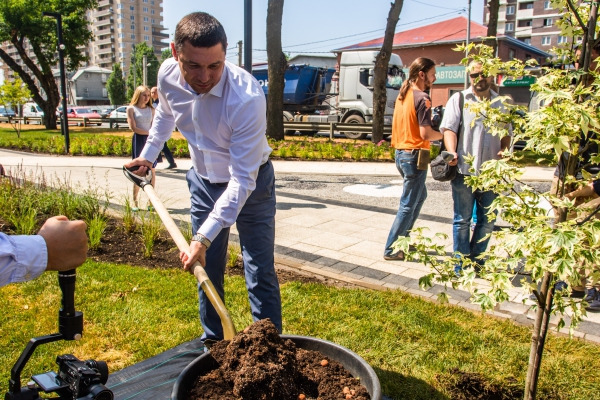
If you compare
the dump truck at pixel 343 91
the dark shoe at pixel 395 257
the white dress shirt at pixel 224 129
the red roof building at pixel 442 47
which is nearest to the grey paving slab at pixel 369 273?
the dark shoe at pixel 395 257

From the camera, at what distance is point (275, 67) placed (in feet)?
57.1

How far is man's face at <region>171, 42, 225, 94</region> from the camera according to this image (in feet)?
8.00

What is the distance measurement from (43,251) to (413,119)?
4.18m

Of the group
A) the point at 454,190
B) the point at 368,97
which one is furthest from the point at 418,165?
the point at 368,97

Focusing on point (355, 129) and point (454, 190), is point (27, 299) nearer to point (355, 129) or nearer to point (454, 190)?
point (454, 190)

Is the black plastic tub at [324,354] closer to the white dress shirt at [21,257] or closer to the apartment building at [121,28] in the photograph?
the white dress shirt at [21,257]

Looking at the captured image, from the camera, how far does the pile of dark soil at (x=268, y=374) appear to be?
1.77 metres

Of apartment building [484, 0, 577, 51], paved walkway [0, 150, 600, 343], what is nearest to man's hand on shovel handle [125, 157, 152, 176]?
paved walkway [0, 150, 600, 343]

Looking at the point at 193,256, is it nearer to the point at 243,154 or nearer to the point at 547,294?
the point at 243,154

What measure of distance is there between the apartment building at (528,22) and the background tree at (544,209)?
8654 cm

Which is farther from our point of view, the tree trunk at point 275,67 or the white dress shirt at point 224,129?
the tree trunk at point 275,67

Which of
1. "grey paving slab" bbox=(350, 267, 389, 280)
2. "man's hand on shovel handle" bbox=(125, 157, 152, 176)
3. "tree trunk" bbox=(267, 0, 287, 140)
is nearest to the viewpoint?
"man's hand on shovel handle" bbox=(125, 157, 152, 176)

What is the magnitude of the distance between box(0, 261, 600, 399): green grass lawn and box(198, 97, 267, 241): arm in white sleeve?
1383 millimetres

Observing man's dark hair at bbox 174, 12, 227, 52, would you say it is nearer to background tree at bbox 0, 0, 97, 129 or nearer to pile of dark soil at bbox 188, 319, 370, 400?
pile of dark soil at bbox 188, 319, 370, 400
